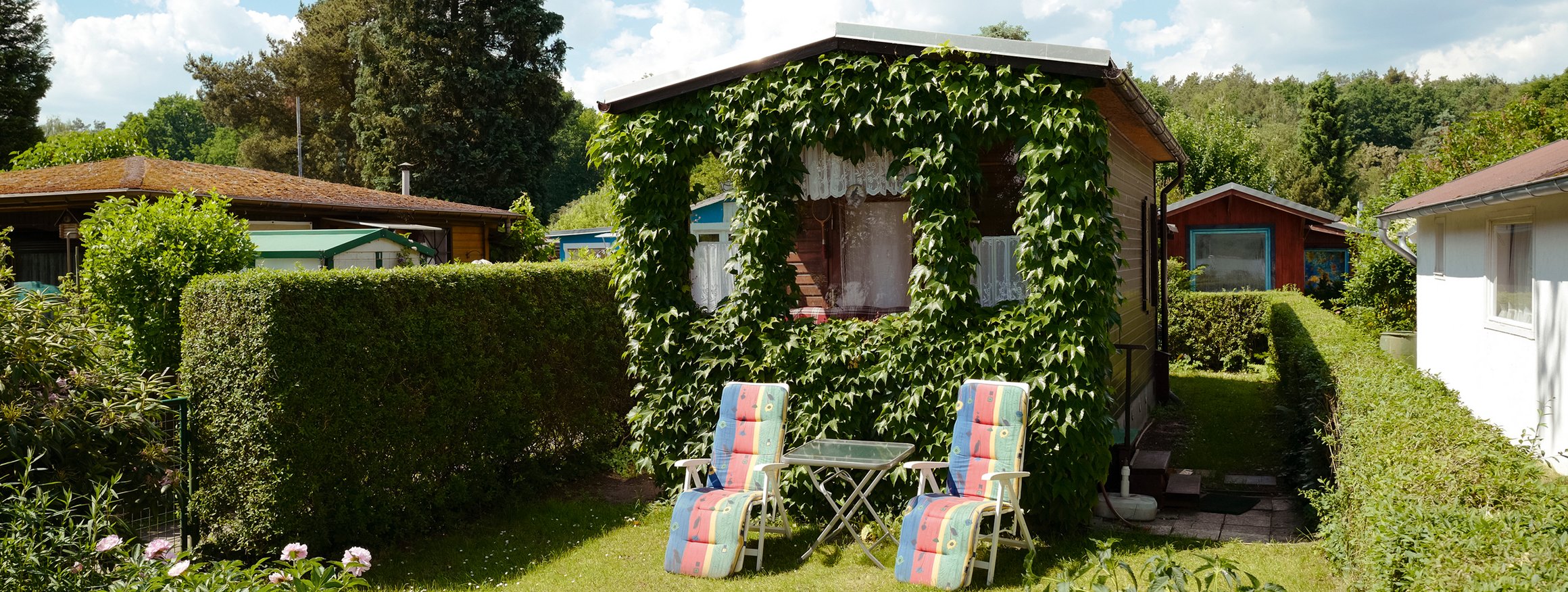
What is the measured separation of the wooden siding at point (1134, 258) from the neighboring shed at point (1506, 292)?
2.33 meters

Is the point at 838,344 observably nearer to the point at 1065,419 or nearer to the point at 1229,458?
the point at 1065,419

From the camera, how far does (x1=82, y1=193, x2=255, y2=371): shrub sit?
6.66 m

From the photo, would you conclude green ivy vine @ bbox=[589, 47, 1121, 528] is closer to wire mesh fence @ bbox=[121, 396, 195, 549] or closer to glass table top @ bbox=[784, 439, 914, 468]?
glass table top @ bbox=[784, 439, 914, 468]

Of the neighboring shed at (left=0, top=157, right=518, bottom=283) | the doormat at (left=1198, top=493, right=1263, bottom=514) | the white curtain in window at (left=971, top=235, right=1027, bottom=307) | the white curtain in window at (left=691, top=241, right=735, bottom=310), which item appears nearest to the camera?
the white curtain in window at (left=971, top=235, right=1027, bottom=307)

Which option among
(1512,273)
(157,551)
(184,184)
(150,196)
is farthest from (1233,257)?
(157,551)

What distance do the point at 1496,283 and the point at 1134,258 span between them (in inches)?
149

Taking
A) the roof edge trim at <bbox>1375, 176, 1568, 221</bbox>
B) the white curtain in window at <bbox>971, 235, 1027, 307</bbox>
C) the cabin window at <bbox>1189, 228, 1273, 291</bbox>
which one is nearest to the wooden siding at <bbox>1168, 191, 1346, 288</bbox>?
the cabin window at <bbox>1189, 228, 1273, 291</bbox>

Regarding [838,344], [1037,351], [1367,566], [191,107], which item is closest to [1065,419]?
[1037,351]

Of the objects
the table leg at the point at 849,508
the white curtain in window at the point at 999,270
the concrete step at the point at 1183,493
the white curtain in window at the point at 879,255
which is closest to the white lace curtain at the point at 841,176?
the white curtain in window at the point at 999,270

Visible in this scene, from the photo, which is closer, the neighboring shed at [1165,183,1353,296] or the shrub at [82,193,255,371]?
the shrub at [82,193,255,371]

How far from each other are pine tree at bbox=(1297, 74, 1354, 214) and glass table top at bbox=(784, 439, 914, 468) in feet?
111

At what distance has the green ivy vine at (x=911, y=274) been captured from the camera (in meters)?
6.46

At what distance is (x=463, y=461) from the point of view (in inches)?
295

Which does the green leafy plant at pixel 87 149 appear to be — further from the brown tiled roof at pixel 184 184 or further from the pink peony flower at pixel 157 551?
the pink peony flower at pixel 157 551
